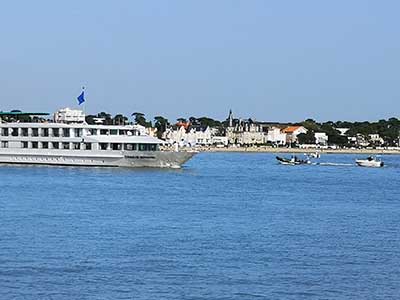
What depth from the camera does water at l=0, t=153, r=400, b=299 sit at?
83.8 ft

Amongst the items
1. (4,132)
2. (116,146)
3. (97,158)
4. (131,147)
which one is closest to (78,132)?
(97,158)

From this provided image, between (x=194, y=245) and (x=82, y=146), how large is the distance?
183 ft

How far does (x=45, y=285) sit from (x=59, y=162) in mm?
64454

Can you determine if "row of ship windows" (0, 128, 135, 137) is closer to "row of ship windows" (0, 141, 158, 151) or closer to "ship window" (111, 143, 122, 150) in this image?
"row of ship windows" (0, 141, 158, 151)

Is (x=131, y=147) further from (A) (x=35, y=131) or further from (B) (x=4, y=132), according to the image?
(B) (x=4, y=132)

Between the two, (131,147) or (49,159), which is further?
(49,159)

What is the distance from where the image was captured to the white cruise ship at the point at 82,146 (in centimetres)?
8619

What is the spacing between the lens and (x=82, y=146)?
87.8 m

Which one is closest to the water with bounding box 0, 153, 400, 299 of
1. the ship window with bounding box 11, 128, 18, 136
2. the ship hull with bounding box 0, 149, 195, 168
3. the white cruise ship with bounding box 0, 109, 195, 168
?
the white cruise ship with bounding box 0, 109, 195, 168

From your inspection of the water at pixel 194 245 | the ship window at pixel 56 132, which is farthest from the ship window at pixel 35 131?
the water at pixel 194 245

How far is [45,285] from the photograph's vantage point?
82.8 ft

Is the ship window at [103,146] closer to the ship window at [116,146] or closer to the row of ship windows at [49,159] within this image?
the ship window at [116,146]

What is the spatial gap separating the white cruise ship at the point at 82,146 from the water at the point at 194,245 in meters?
24.9

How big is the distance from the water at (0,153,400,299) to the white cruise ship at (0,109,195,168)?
980 inches
